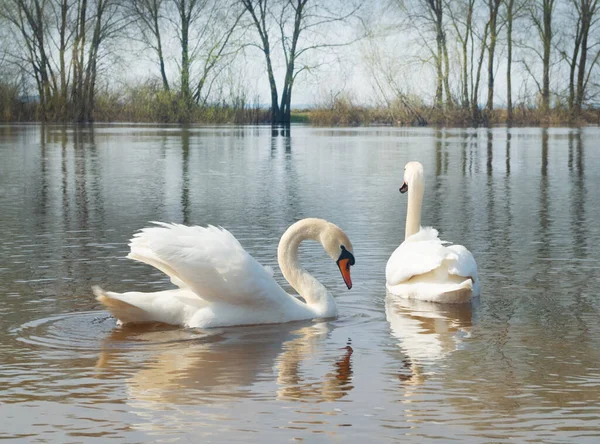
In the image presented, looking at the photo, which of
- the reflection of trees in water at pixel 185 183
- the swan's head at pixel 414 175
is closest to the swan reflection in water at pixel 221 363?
the swan's head at pixel 414 175

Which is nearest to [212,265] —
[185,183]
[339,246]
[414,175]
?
[339,246]

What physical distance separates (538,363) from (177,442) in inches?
84.5

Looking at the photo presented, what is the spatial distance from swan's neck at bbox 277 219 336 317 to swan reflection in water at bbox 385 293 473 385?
1.51 feet

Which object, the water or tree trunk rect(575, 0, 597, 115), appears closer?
the water

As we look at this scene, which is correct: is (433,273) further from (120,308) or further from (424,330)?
(120,308)

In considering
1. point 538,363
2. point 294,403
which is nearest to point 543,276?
point 538,363

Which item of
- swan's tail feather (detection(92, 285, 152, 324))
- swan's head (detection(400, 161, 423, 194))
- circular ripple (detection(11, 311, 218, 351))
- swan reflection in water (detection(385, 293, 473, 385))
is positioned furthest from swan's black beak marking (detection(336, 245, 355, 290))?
swan's head (detection(400, 161, 423, 194))

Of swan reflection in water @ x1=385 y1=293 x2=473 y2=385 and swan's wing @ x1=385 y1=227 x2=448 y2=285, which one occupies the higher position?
swan's wing @ x1=385 y1=227 x2=448 y2=285

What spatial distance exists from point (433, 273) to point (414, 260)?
0.50ft

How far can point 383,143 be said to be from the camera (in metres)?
30.3

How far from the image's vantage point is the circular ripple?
604cm

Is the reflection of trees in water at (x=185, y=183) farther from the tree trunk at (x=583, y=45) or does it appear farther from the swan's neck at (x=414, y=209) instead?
the tree trunk at (x=583, y=45)

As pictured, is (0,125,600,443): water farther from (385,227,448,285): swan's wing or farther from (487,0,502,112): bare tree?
(487,0,502,112): bare tree

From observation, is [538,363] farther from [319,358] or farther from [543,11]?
[543,11]
